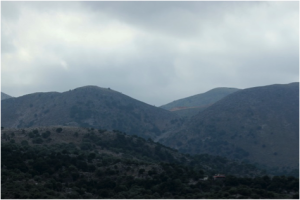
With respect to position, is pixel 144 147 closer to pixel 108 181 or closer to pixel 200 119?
pixel 108 181

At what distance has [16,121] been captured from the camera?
552 feet

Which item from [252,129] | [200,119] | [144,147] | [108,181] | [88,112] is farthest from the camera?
[88,112]

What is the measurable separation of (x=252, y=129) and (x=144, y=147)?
212ft

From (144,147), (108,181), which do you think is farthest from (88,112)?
(108,181)

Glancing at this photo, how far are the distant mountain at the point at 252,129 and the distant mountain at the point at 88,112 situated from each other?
15.1 metres

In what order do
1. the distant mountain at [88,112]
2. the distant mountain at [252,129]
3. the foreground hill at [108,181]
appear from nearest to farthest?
the foreground hill at [108,181] < the distant mountain at [252,129] < the distant mountain at [88,112]

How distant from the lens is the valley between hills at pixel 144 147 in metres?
52.1

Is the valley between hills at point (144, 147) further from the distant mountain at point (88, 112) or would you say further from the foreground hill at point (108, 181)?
the distant mountain at point (88, 112)

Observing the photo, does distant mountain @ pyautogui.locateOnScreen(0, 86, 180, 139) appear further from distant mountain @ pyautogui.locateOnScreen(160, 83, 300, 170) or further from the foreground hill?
the foreground hill

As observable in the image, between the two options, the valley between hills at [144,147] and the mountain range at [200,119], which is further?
the mountain range at [200,119]

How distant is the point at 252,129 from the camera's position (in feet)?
499

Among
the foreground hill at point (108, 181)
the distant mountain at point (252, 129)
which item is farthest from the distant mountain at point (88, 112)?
the foreground hill at point (108, 181)

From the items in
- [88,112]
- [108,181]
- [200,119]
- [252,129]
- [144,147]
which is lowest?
[108,181]

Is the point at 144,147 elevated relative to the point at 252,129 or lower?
lower
